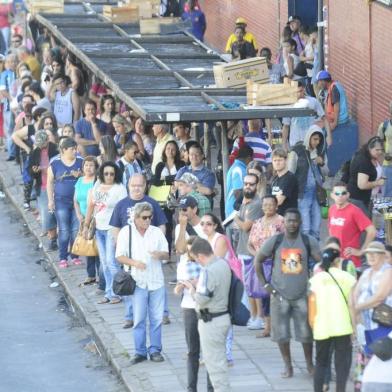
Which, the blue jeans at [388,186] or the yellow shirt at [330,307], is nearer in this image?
the yellow shirt at [330,307]

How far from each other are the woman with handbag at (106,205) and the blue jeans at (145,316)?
2282mm

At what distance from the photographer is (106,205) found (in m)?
19.5

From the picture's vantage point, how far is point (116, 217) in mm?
17938

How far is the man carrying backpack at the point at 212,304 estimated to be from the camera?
1490 centimetres

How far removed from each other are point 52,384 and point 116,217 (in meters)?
1.96

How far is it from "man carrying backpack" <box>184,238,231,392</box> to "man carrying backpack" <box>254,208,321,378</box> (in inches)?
34.6

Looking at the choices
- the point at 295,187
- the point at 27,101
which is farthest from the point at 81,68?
the point at 295,187

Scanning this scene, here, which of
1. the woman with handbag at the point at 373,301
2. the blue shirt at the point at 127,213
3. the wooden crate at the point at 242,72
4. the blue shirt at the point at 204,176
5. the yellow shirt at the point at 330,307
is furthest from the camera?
the wooden crate at the point at 242,72

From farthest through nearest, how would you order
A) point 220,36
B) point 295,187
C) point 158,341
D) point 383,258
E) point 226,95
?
1. point 220,36
2. point 226,95
3. point 295,187
4. point 158,341
5. point 383,258

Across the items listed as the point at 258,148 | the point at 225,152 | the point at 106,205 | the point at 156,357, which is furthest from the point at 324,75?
the point at 156,357

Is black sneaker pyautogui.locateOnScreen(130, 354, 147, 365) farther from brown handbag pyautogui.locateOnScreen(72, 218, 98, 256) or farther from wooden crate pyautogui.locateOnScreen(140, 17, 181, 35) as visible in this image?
wooden crate pyautogui.locateOnScreen(140, 17, 181, 35)

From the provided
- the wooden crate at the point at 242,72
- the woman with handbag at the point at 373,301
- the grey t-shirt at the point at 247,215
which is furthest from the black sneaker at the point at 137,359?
the wooden crate at the point at 242,72

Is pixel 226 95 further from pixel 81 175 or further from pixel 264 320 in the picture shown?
pixel 264 320

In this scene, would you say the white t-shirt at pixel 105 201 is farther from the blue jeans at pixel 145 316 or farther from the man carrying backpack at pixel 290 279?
Answer: the man carrying backpack at pixel 290 279
